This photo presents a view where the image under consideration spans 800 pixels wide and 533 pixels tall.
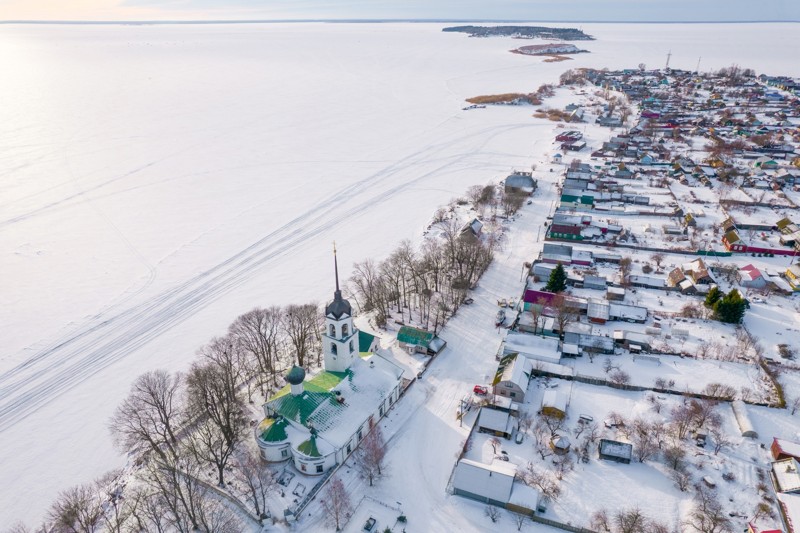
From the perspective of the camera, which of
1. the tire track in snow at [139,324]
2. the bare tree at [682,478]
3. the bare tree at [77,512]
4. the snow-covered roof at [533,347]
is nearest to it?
the bare tree at [77,512]

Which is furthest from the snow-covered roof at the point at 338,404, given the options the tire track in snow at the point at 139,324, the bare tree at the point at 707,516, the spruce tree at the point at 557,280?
the spruce tree at the point at 557,280

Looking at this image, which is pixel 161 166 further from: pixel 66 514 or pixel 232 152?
pixel 66 514

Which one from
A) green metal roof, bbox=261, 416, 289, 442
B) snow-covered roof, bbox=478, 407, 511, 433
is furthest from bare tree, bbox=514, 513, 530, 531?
green metal roof, bbox=261, 416, 289, 442

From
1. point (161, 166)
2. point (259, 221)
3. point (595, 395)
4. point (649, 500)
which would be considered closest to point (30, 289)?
point (259, 221)

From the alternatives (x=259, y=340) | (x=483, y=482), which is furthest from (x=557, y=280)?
(x=259, y=340)

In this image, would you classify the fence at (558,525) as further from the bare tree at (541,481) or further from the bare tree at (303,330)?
the bare tree at (303,330)
